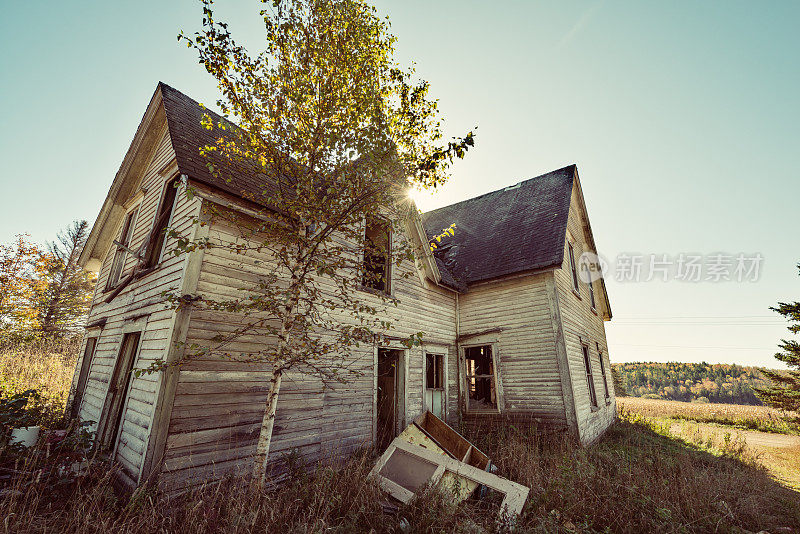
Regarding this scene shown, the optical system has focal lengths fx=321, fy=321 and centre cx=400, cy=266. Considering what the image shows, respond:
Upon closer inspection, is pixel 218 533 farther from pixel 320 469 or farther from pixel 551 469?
pixel 551 469

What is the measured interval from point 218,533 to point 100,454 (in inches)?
140

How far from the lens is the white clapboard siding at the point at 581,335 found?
9117mm

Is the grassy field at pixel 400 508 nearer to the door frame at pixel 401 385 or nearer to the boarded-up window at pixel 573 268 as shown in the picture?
the door frame at pixel 401 385

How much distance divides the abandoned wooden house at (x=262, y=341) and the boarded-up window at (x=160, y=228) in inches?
1.3

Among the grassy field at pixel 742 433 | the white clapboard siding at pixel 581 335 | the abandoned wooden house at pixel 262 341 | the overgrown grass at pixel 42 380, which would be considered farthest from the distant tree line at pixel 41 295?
the grassy field at pixel 742 433

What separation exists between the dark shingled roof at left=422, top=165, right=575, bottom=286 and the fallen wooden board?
19.0ft

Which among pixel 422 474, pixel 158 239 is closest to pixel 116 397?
pixel 158 239

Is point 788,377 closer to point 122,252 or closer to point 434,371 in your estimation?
point 434,371

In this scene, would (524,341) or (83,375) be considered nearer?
(83,375)

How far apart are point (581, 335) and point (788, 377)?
14163 mm

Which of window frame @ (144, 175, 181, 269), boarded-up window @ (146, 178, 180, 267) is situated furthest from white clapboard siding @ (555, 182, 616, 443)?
boarded-up window @ (146, 178, 180, 267)

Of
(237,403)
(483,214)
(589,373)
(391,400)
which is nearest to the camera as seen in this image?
(237,403)

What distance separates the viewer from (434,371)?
30.8 feet

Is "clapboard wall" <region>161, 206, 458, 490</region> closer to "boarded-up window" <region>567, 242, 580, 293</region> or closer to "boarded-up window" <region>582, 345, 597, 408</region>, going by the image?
"boarded-up window" <region>582, 345, 597, 408</region>
